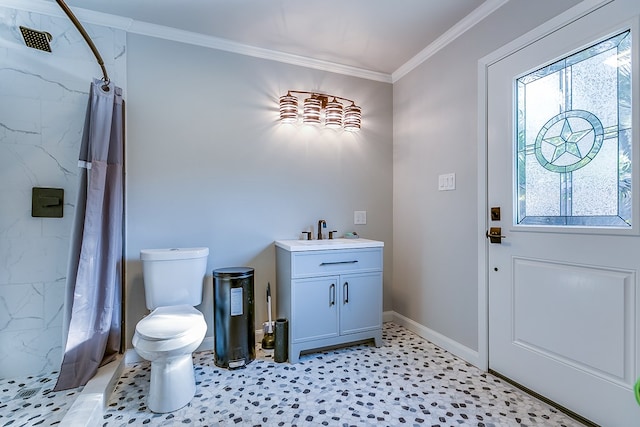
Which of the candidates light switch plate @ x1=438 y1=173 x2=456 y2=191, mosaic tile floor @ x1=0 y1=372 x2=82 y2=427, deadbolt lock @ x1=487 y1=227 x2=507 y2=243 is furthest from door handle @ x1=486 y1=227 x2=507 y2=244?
mosaic tile floor @ x1=0 y1=372 x2=82 y2=427

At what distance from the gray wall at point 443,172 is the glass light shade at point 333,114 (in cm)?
65

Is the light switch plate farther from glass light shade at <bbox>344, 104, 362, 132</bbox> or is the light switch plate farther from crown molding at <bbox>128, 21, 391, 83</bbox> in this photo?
crown molding at <bbox>128, 21, 391, 83</bbox>

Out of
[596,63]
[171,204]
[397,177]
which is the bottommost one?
[171,204]

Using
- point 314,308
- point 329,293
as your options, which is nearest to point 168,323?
point 314,308

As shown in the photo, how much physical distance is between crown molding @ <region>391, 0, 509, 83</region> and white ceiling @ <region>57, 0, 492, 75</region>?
0.08 feet

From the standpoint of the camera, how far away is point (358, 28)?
2.28 metres

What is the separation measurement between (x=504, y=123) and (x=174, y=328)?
2.33 meters

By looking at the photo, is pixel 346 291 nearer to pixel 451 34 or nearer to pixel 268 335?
pixel 268 335

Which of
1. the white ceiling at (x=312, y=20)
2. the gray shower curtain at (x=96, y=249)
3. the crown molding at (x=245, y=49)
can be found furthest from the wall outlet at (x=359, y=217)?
the gray shower curtain at (x=96, y=249)

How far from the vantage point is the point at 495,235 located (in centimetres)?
198

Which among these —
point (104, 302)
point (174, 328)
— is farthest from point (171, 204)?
point (174, 328)

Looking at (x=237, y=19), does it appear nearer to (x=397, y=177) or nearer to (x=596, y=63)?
(x=397, y=177)

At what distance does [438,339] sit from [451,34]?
238 centimetres

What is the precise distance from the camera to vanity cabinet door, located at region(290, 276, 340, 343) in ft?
7.26
